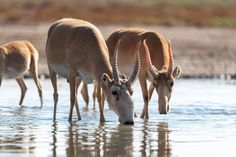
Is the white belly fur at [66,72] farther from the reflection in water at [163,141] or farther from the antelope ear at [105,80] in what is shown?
the reflection in water at [163,141]

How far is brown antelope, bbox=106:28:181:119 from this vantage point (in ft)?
49.7

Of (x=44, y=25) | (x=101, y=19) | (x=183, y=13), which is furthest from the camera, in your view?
(x=183, y=13)

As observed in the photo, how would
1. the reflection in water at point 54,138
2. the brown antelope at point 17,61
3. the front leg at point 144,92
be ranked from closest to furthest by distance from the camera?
the reflection in water at point 54,138, the front leg at point 144,92, the brown antelope at point 17,61

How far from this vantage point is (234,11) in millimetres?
46000

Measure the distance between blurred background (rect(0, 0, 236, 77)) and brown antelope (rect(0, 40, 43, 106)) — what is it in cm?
493

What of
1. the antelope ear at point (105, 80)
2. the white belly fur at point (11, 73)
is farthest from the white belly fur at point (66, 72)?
the white belly fur at point (11, 73)

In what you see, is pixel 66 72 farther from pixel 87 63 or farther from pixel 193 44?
pixel 193 44

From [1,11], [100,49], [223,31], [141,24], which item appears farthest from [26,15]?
[100,49]

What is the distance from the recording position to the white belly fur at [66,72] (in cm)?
1514

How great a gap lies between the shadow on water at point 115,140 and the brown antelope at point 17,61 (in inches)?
205

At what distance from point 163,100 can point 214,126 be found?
0.96m

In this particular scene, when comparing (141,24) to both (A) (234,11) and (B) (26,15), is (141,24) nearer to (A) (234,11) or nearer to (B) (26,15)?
(B) (26,15)

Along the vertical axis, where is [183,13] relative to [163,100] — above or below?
above

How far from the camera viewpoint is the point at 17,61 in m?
20.4
